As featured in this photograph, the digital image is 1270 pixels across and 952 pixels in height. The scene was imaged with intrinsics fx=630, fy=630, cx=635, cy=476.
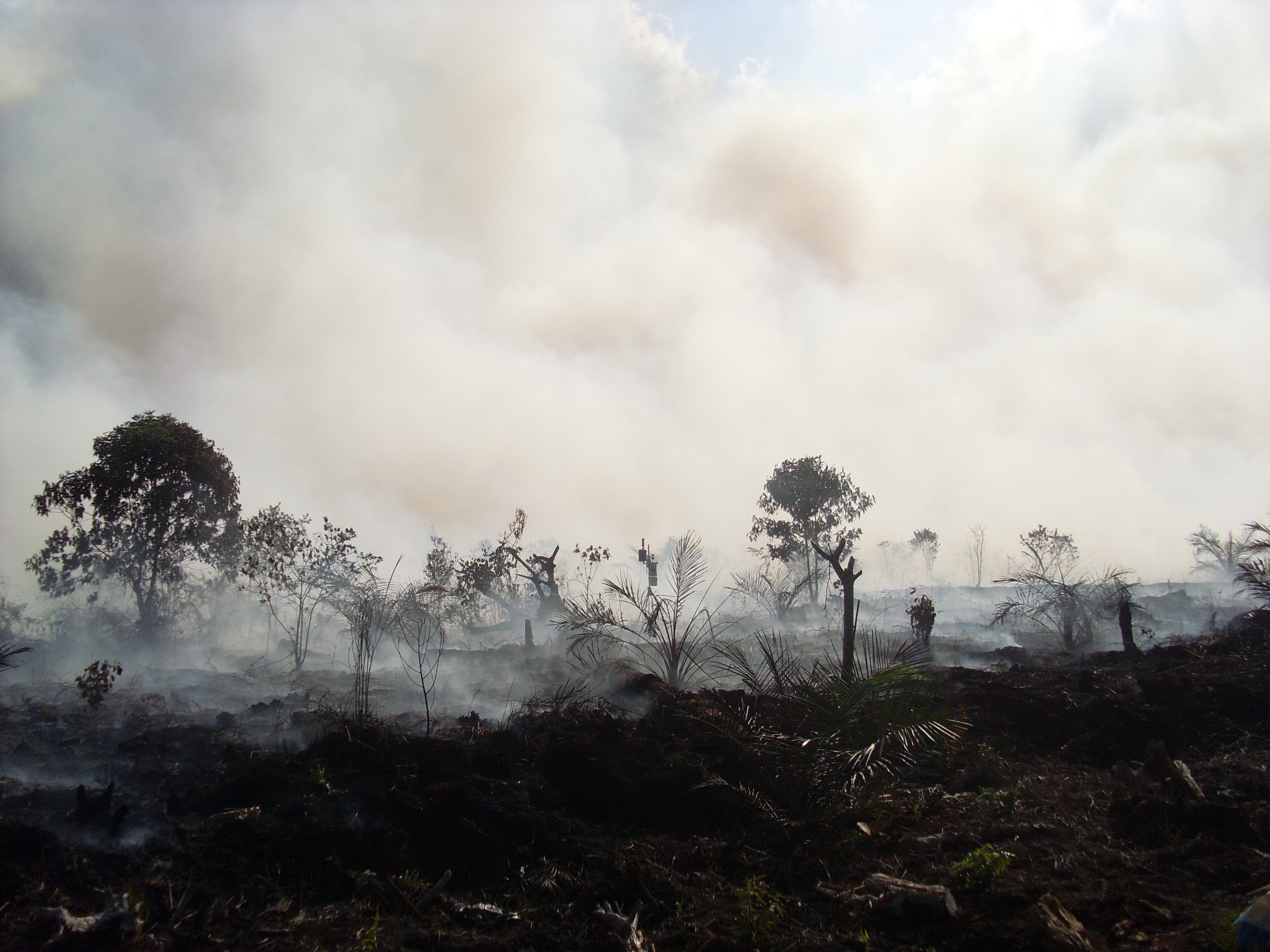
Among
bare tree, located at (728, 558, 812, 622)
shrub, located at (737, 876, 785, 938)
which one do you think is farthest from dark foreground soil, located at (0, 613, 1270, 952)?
bare tree, located at (728, 558, 812, 622)

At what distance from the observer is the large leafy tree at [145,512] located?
72.7ft

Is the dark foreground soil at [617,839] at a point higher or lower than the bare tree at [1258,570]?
lower

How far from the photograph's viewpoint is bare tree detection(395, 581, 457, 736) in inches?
688

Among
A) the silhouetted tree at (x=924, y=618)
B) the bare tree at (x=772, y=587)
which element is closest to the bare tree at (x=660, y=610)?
the bare tree at (x=772, y=587)

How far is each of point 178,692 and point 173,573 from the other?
10353 millimetres

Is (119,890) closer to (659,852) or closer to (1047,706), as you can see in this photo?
(659,852)

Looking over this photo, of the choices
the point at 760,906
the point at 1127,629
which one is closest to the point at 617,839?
the point at 760,906

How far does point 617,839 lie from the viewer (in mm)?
6559

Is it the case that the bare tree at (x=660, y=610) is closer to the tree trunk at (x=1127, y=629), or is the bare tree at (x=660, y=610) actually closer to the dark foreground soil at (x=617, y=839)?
the dark foreground soil at (x=617, y=839)

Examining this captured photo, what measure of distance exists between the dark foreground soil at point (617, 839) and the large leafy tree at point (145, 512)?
15.7 m

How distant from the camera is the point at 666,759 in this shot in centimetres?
815

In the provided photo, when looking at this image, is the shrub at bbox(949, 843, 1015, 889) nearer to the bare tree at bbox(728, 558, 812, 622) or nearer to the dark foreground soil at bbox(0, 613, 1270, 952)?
the dark foreground soil at bbox(0, 613, 1270, 952)

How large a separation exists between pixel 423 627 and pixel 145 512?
1097 cm

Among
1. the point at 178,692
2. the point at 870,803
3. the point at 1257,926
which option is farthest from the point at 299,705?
the point at 1257,926
